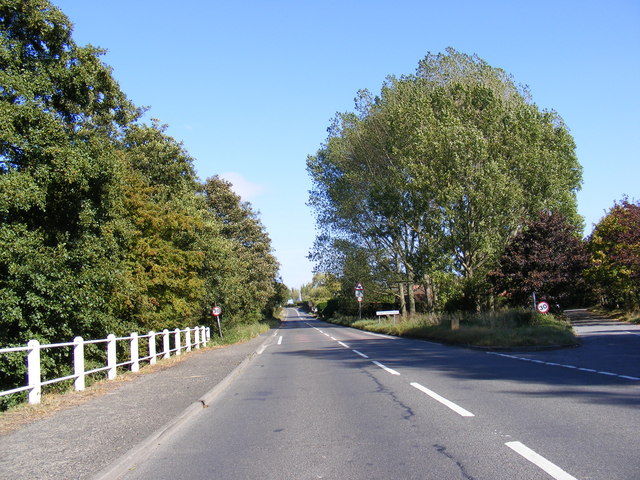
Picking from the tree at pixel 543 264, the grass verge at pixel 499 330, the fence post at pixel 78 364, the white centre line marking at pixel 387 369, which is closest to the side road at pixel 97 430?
the fence post at pixel 78 364

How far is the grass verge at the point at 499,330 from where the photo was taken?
63.7ft

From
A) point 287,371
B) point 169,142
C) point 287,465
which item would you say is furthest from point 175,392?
point 169,142

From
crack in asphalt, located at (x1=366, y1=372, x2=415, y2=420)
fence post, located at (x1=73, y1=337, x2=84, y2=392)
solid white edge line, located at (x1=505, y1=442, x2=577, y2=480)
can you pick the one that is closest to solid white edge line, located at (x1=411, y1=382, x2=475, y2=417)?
crack in asphalt, located at (x1=366, y1=372, x2=415, y2=420)

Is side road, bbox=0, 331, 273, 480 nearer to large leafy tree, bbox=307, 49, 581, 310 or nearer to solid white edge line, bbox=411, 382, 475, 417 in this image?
solid white edge line, bbox=411, 382, 475, 417

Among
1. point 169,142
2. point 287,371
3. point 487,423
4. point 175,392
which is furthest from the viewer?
point 169,142

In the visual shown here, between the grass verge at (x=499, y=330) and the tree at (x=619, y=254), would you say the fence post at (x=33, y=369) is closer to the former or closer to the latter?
the grass verge at (x=499, y=330)

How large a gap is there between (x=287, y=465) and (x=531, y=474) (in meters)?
2.34

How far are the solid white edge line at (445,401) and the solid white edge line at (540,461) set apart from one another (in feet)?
5.94

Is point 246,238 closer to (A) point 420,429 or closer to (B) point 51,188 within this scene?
(B) point 51,188

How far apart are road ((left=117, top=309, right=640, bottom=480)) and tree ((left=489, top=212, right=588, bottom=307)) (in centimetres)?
1335

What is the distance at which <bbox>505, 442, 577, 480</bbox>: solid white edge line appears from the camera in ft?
15.5

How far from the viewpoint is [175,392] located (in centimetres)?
1109

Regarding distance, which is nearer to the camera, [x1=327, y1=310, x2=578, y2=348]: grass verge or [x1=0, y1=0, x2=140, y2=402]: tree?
[x1=0, y1=0, x2=140, y2=402]: tree

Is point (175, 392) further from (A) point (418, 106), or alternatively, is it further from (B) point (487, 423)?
(A) point (418, 106)
